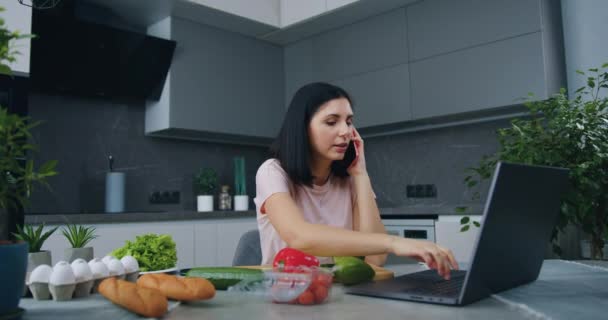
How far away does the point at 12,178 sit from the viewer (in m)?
0.65

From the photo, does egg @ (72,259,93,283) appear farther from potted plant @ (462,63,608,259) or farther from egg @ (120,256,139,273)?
potted plant @ (462,63,608,259)

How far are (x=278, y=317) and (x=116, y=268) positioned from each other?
360 mm

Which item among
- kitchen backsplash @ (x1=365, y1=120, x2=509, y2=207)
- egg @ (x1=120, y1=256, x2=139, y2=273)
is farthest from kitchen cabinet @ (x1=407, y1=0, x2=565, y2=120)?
egg @ (x1=120, y1=256, x2=139, y2=273)

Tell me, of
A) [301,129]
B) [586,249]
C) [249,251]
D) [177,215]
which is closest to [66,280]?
[249,251]

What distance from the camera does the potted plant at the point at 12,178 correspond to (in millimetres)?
617

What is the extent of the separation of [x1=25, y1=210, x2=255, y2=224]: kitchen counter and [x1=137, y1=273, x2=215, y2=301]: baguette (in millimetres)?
1792

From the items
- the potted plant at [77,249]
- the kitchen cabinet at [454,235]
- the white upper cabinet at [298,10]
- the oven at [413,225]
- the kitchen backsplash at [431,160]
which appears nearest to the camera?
the potted plant at [77,249]

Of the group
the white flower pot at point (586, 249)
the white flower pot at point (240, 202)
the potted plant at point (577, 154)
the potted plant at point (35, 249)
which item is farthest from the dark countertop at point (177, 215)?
the potted plant at point (35, 249)

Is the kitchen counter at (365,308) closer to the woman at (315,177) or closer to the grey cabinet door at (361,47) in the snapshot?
the woman at (315,177)

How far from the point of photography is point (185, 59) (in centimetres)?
325

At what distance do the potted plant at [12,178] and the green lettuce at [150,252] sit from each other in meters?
0.38

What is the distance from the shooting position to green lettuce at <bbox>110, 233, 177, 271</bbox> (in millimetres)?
1040

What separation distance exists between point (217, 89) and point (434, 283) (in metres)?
2.77

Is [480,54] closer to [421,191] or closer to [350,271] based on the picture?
[421,191]
